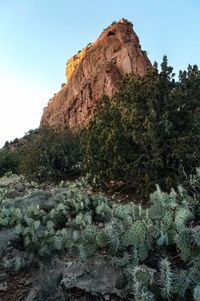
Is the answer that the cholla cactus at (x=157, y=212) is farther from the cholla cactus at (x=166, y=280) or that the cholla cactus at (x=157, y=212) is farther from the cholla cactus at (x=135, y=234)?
the cholla cactus at (x=166, y=280)

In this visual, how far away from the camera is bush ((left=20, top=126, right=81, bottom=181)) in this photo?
51.4 ft

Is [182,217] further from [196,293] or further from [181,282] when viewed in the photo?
[196,293]

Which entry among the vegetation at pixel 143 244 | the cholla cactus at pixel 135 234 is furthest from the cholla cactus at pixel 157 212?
the cholla cactus at pixel 135 234

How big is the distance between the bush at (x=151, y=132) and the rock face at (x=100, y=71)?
104 feet

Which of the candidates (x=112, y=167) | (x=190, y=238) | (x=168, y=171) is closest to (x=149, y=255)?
(x=190, y=238)

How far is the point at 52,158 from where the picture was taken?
16.1 metres

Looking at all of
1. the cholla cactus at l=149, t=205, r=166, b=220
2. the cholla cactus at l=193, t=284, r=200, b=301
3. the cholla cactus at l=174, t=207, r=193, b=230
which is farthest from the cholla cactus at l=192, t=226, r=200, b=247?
the cholla cactus at l=149, t=205, r=166, b=220

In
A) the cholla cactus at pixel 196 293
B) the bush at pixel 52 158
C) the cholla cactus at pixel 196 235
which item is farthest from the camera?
the bush at pixel 52 158

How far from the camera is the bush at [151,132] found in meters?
10.2

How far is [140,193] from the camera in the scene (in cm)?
1070

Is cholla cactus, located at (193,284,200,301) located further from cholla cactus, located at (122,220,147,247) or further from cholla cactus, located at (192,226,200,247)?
cholla cactus, located at (122,220,147,247)

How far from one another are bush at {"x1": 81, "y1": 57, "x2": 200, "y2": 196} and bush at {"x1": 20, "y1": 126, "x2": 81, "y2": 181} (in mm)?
3519

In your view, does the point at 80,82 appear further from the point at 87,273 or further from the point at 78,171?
the point at 87,273

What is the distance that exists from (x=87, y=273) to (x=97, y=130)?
23.6 feet
